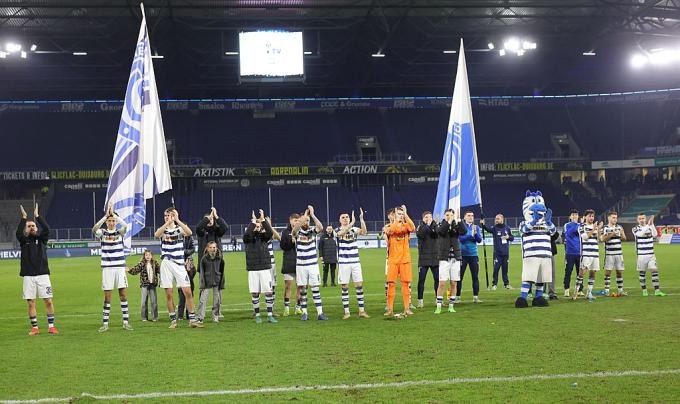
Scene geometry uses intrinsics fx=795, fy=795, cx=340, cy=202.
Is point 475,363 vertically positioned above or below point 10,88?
below

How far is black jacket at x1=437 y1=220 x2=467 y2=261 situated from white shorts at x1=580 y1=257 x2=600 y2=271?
3.60 m

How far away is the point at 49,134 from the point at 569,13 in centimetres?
4228

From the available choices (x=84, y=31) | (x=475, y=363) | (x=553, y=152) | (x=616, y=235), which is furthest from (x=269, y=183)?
(x=475, y=363)

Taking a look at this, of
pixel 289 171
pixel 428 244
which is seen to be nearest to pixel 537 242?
pixel 428 244

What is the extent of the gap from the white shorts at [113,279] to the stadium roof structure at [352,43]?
31753 mm

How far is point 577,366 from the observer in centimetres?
1049

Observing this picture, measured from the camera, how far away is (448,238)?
694 inches

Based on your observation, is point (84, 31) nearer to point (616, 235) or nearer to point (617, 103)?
point (616, 235)

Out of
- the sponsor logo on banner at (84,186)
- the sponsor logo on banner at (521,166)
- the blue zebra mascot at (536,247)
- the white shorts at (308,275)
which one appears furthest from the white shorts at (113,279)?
the sponsor logo on banner at (521,166)

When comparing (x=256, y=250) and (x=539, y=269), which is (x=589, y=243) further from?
(x=256, y=250)

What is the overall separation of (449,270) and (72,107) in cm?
5685

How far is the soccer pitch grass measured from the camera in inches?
370

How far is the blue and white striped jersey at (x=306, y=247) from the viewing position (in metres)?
16.7

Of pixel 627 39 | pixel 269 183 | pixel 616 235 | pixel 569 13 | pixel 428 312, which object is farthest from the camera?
pixel 269 183
